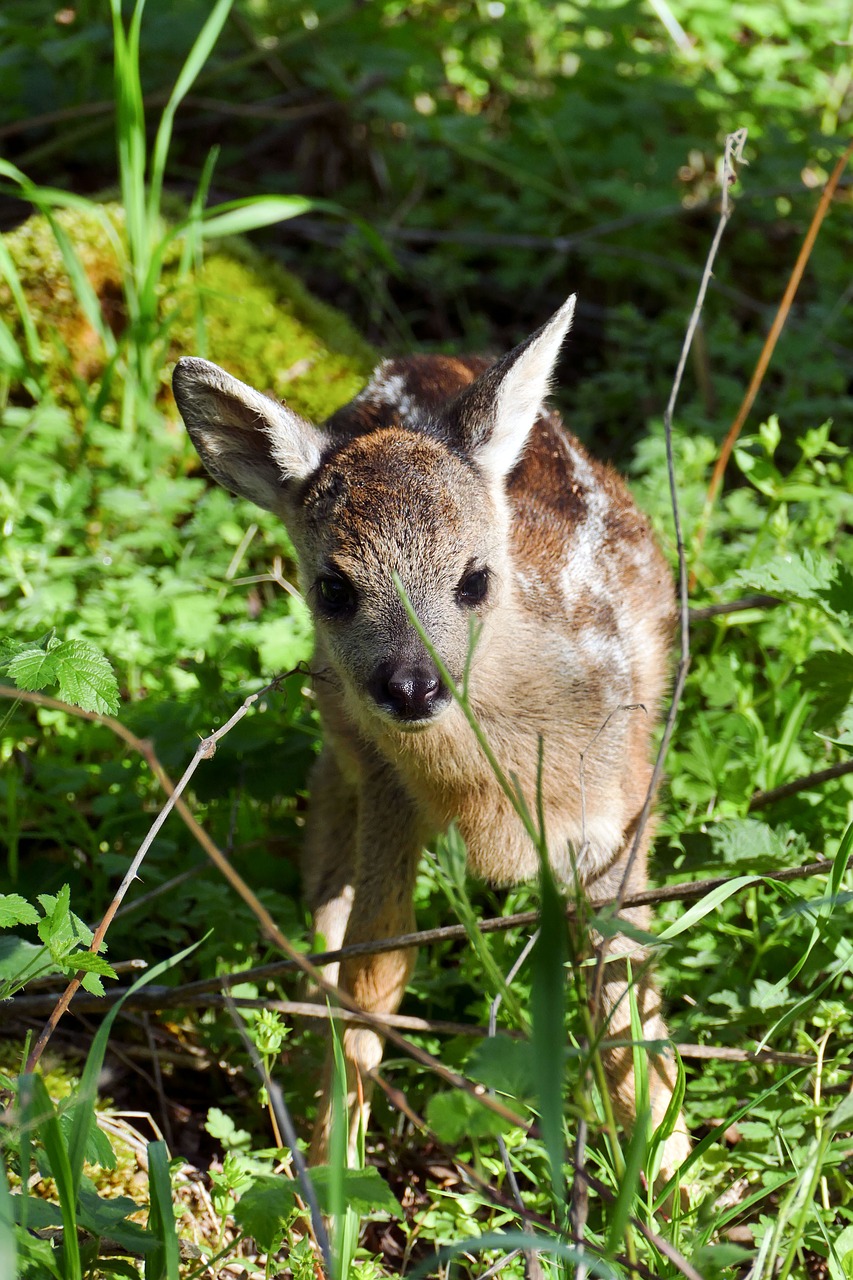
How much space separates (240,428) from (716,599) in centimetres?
174

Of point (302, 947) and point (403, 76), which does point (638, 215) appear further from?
point (302, 947)

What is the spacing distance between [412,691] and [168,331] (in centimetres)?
300

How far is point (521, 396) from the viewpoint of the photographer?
129 inches

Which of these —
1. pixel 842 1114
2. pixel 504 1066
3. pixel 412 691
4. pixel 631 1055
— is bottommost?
pixel 631 1055

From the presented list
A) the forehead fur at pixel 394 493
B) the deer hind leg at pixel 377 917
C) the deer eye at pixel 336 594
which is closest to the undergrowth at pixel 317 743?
the deer hind leg at pixel 377 917

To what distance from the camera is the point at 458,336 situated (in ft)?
21.8

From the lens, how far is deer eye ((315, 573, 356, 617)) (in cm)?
301

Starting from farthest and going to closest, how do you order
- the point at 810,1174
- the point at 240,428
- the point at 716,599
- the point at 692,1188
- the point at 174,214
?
the point at 174,214, the point at 716,599, the point at 240,428, the point at 692,1188, the point at 810,1174

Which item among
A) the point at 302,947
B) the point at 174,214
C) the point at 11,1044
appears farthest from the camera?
the point at 174,214

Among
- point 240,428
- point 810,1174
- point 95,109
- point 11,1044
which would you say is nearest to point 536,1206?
point 810,1174

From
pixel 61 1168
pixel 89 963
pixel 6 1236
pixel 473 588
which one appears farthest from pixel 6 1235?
pixel 473 588

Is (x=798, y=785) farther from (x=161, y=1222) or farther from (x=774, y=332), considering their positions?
(x=161, y=1222)

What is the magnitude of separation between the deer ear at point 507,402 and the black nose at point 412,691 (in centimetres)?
77

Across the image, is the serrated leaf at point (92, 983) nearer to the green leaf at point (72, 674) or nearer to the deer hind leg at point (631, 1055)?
the green leaf at point (72, 674)
